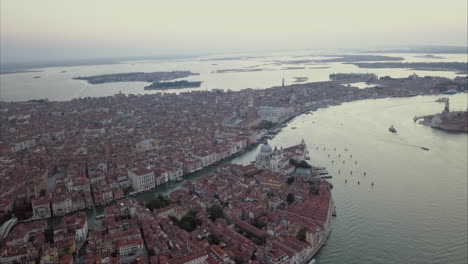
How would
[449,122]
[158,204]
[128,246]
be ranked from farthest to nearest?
[449,122]
[158,204]
[128,246]

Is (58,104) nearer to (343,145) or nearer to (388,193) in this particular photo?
(343,145)

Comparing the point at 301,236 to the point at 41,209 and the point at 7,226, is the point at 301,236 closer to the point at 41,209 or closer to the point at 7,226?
the point at 41,209

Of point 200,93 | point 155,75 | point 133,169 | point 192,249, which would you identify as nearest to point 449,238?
point 192,249

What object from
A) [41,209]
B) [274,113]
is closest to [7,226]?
[41,209]

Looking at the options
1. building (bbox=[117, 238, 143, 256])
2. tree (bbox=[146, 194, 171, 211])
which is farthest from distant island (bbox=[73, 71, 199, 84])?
building (bbox=[117, 238, 143, 256])

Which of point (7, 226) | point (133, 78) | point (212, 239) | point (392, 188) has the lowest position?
point (392, 188)

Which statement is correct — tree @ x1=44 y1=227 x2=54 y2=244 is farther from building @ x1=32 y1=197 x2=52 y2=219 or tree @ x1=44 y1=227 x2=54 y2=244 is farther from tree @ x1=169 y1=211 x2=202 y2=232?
tree @ x1=169 y1=211 x2=202 y2=232

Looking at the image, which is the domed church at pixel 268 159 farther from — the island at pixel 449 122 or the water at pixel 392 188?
the island at pixel 449 122
